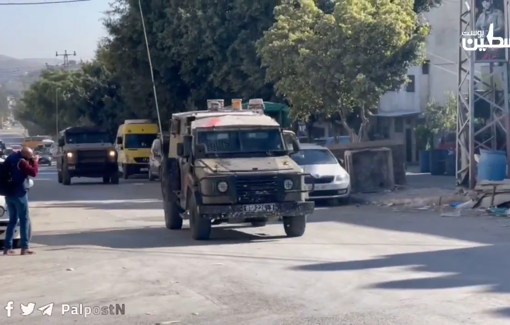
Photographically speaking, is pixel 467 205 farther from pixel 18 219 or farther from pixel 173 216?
pixel 18 219

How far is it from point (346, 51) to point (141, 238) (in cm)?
1213

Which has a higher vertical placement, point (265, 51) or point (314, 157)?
point (265, 51)

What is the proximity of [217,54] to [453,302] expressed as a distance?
1071 inches

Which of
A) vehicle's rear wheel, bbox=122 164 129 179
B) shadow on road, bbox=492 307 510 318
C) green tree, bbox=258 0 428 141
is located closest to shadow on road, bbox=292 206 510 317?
shadow on road, bbox=492 307 510 318

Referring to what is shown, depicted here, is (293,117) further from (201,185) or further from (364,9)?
A: (201,185)

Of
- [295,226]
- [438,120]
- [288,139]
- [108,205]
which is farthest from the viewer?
[438,120]

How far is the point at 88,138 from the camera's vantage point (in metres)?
38.6

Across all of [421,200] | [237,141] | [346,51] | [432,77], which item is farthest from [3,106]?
[237,141]

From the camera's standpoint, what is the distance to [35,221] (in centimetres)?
2142

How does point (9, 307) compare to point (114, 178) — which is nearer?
point (9, 307)

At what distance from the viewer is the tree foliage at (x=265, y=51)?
27109 millimetres

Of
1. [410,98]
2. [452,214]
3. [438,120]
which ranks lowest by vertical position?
[452,214]

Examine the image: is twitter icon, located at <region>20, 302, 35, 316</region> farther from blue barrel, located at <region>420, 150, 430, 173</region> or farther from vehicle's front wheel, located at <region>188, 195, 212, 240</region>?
blue barrel, located at <region>420, 150, 430, 173</region>

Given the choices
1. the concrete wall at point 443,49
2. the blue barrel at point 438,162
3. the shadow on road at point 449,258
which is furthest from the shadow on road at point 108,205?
the concrete wall at point 443,49
